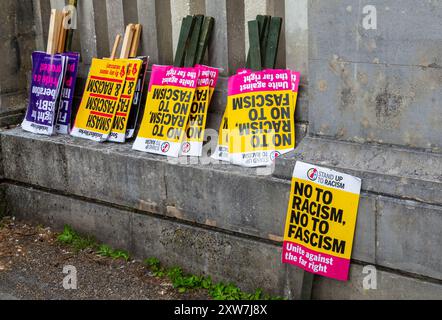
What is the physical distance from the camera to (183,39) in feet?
20.8

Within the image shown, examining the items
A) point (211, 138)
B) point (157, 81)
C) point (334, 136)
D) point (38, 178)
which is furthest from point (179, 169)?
point (38, 178)

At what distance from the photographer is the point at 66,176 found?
22.8ft

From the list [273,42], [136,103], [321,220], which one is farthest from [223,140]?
[321,220]

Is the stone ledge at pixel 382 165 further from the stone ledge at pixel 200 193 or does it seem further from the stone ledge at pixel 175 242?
the stone ledge at pixel 175 242

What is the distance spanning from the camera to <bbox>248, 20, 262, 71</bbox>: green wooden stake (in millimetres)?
5863

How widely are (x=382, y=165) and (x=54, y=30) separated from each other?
12.4 feet

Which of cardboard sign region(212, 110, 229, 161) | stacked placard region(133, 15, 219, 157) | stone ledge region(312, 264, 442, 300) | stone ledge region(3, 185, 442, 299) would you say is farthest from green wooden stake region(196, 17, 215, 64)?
stone ledge region(312, 264, 442, 300)

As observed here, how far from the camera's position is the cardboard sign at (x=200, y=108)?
6.19 metres

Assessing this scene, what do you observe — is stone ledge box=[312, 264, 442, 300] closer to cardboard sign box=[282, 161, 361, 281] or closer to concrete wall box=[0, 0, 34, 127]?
cardboard sign box=[282, 161, 361, 281]

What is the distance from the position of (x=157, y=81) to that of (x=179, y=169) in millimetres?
940

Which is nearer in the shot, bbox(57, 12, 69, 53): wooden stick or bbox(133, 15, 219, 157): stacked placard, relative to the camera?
bbox(133, 15, 219, 157): stacked placard

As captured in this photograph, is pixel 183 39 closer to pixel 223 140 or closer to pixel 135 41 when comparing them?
pixel 135 41

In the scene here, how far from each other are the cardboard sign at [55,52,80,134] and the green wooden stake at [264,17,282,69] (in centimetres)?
219

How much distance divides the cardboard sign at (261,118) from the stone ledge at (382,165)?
337mm
